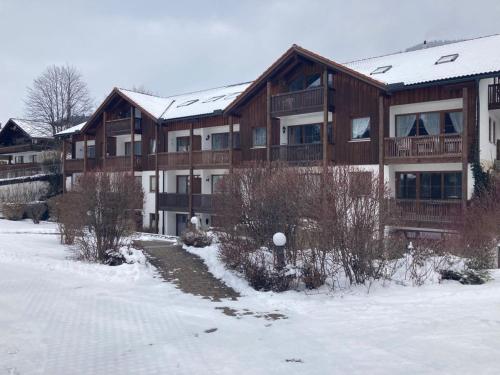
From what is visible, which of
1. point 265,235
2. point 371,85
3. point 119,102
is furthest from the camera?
point 119,102

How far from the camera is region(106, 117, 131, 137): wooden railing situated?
31756 millimetres

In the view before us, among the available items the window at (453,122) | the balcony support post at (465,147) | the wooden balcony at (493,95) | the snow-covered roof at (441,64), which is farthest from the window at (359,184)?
the wooden balcony at (493,95)

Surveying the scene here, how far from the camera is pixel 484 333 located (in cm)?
790

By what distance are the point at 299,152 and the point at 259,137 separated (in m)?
3.97

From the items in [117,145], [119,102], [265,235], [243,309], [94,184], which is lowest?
[243,309]

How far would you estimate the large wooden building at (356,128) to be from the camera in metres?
18.6

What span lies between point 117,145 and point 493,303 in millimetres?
29998

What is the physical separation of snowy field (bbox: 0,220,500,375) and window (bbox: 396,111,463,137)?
9556 millimetres

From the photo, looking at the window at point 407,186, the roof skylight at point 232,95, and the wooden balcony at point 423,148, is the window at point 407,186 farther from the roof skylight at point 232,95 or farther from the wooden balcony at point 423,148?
the roof skylight at point 232,95

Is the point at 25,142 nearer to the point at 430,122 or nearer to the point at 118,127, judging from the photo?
the point at 118,127

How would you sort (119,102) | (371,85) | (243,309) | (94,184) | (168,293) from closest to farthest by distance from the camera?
1. (243,309)
2. (168,293)
3. (94,184)
4. (371,85)
5. (119,102)

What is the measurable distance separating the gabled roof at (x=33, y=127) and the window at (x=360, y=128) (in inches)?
1478

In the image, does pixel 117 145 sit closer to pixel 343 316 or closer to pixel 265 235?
pixel 265 235

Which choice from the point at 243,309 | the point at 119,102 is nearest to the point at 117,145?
the point at 119,102
